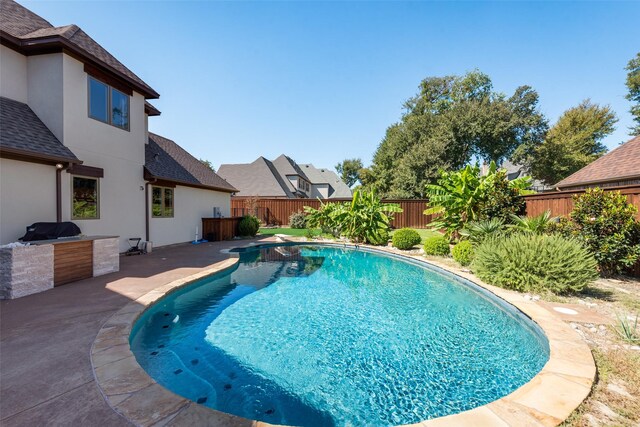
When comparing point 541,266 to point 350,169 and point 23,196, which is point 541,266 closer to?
point 23,196

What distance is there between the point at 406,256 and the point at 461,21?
1103 cm

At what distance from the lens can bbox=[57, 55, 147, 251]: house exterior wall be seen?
25.6 ft

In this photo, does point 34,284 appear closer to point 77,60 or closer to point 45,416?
point 45,416

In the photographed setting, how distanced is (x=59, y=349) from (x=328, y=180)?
41.0 m

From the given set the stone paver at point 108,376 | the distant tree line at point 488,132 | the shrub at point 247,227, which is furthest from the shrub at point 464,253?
the distant tree line at point 488,132

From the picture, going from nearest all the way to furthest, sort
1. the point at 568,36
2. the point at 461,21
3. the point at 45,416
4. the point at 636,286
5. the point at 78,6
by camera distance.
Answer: the point at 45,416 → the point at 636,286 → the point at 78,6 → the point at 461,21 → the point at 568,36

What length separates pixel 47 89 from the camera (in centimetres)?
768

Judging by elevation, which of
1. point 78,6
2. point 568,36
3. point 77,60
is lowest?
point 77,60

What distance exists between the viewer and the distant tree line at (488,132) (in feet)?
85.5

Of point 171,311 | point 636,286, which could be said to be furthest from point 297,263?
point 636,286

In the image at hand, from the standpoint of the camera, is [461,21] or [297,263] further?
[461,21]

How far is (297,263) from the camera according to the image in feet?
34.6

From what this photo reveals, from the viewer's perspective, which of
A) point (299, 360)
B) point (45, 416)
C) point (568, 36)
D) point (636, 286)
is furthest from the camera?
point (568, 36)

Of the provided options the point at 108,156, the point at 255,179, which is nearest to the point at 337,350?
the point at 108,156
